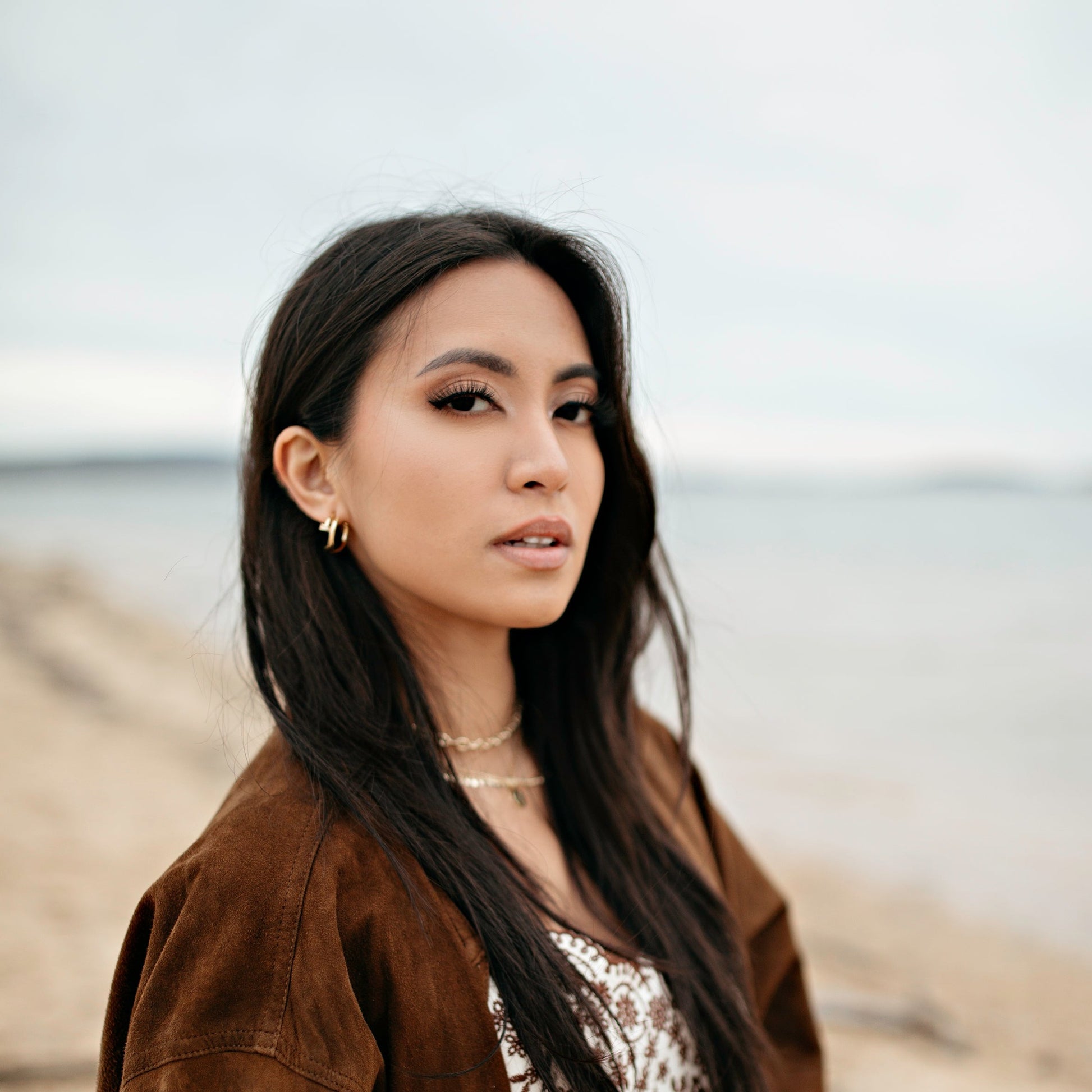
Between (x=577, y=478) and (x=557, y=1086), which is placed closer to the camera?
(x=557, y=1086)

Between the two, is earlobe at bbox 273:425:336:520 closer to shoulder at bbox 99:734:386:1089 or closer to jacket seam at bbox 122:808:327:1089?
shoulder at bbox 99:734:386:1089

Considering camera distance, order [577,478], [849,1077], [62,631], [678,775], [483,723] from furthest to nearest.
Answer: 1. [62,631]
2. [849,1077]
3. [678,775]
4. [483,723]
5. [577,478]

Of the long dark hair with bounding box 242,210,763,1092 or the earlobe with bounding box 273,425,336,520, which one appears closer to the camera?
the long dark hair with bounding box 242,210,763,1092

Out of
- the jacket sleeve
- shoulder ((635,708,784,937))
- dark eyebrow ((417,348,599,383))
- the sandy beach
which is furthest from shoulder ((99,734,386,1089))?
the jacket sleeve

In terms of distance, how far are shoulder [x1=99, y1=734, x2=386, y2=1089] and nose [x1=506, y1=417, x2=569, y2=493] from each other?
0.55 meters

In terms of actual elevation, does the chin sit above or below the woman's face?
below

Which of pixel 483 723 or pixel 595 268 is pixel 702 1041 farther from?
pixel 595 268

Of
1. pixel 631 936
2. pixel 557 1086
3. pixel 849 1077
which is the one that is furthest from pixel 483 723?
pixel 849 1077

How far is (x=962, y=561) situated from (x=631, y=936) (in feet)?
75.1

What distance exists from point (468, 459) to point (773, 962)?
1293mm

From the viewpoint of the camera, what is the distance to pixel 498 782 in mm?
1709

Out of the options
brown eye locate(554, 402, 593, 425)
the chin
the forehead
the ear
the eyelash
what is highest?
the forehead

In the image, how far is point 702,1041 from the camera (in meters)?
1.63

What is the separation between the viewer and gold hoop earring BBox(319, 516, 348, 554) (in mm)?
1547
